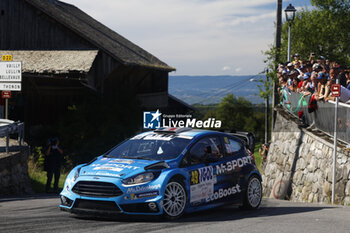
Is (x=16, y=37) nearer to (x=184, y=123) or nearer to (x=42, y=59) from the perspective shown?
(x=42, y=59)

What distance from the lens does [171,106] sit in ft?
153

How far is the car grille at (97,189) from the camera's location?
8844mm

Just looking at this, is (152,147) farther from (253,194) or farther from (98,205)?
(253,194)

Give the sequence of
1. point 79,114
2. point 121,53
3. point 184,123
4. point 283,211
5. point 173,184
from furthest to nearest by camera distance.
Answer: point 121,53
point 79,114
point 184,123
point 283,211
point 173,184

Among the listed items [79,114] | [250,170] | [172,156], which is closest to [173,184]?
[172,156]

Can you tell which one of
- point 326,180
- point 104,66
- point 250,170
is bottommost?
point 326,180

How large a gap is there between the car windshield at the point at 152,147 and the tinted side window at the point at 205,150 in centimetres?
22

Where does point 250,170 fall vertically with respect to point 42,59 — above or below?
below

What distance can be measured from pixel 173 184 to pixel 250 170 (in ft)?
8.71

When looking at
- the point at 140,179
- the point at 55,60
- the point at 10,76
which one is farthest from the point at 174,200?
the point at 55,60

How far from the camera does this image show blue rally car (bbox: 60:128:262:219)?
888 centimetres

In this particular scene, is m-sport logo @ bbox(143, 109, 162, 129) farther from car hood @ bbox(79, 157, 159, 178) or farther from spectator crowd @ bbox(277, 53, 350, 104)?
car hood @ bbox(79, 157, 159, 178)

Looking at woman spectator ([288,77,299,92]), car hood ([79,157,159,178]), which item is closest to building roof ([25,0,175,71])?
woman spectator ([288,77,299,92])

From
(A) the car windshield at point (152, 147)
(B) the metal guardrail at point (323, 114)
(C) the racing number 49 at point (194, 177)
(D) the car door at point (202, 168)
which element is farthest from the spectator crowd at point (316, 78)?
(C) the racing number 49 at point (194, 177)
